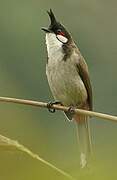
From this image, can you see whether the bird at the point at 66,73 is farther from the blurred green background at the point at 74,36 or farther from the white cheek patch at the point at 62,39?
the blurred green background at the point at 74,36

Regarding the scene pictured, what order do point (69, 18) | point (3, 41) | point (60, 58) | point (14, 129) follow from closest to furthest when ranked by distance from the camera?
point (14, 129), point (60, 58), point (3, 41), point (69, 18)

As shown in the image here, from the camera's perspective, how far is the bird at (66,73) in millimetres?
3178

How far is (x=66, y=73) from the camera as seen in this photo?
321cm

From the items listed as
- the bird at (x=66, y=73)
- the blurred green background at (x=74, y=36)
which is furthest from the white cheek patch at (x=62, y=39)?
the blurred green background at (x=74, y=36)

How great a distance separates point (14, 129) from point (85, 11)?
12.1m

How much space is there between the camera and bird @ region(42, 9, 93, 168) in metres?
3.18

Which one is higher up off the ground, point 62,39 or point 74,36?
point 74,36

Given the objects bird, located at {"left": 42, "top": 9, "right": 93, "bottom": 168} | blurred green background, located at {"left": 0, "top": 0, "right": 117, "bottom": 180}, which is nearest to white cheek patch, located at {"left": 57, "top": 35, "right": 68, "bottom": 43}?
bird, located at {"left": 42, "top": 9, "right": 93, "bottom": 168}

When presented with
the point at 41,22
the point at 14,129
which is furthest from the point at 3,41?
the point at 14,129

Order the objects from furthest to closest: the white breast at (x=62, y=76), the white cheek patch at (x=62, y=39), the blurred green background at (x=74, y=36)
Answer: the blurred green background at (x=74, y=36) < the white cheek patch at (x=62, y=39) < the white breast at (x=62, y=76)

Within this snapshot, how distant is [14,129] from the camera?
911 millimetres

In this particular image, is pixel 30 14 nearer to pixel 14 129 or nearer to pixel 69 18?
pixel 69 18

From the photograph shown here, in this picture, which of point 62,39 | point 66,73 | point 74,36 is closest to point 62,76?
point 66,73

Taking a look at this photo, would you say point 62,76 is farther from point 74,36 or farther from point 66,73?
point 74,36
